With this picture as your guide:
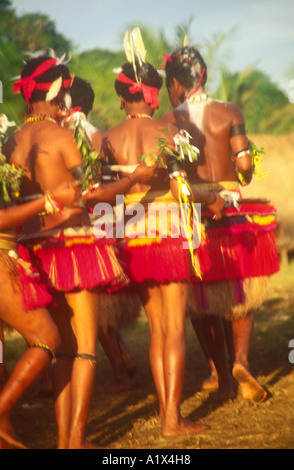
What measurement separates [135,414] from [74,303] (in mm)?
1326

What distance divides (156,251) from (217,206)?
2.11ft

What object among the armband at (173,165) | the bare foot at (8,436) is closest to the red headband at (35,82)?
the armband at (173,165)

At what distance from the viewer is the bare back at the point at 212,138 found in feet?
16.6

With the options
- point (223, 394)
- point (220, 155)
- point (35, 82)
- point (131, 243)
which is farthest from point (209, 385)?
point (35, 82)

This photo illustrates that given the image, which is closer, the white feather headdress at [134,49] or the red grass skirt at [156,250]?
the red grass skirt at [156,250]

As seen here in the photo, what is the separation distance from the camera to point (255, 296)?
507 cm

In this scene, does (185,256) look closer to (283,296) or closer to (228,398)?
(228,398)

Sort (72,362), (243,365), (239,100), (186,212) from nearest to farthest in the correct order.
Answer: (72,362) → (186,212) → (243,365) → (239,100)

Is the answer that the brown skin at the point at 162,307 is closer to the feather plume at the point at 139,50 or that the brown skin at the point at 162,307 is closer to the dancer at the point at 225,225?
the feather plume at the point at 139,50

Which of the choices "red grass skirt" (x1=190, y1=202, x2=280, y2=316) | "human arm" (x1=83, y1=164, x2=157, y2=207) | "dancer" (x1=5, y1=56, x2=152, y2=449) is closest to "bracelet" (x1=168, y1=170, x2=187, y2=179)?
"human arm" (x1=83, y1=164, x2=157, y2=207)

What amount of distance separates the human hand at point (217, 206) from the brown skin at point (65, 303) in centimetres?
95

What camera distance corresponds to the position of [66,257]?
3.82m

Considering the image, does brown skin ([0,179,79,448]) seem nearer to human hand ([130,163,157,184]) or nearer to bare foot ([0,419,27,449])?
bare foot ([0,419,27,449])
